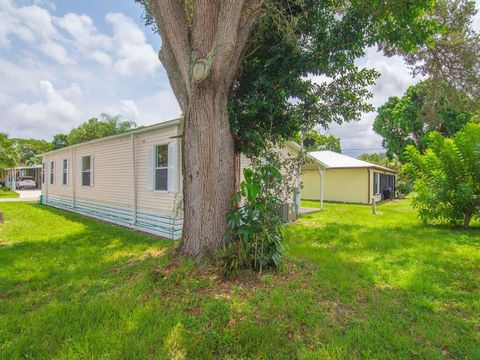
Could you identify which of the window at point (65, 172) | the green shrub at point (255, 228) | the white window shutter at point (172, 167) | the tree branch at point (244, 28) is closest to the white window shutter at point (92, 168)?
the window at point (65, 172)

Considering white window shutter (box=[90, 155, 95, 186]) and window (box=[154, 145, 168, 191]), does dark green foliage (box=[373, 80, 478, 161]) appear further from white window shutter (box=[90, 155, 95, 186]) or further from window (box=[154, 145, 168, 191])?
white window shutter (box=[90, 155, 95, 186])

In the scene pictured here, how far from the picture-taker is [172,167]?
7.09m

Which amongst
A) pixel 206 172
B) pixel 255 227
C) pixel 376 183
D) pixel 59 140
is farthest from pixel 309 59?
pixel 59 140

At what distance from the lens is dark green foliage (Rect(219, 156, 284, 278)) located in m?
3.93

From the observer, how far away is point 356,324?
2.89m

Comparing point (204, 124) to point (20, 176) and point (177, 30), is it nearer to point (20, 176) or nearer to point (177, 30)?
point (177, 30)

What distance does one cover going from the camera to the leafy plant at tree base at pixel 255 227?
3926 mm

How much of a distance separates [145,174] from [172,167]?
1.63m

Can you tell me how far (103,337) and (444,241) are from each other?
770 cm

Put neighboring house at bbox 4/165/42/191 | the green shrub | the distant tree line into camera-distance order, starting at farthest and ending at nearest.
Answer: neighboring house at bbox 4/165/42/191 → the distant tree line → the green shrub

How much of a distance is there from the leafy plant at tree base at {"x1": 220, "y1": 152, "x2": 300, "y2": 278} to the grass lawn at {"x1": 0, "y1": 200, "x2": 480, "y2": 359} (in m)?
0.25

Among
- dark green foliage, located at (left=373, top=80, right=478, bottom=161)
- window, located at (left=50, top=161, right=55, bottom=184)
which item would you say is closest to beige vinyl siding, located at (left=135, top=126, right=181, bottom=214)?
window, located at (left=50, top=161, right=55, bottom=184)

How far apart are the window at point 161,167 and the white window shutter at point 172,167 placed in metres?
0.51

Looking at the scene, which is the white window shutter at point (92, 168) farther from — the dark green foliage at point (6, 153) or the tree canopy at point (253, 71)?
the dark green foliage at point (6, 153)
